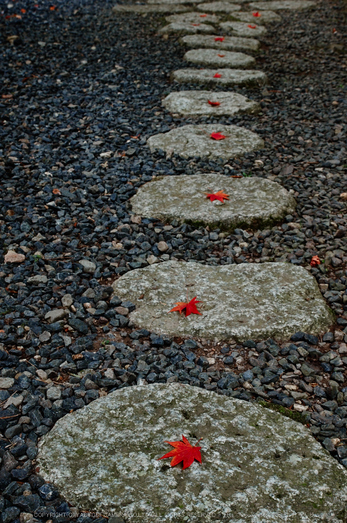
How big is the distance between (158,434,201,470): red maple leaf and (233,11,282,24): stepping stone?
6.75 metres

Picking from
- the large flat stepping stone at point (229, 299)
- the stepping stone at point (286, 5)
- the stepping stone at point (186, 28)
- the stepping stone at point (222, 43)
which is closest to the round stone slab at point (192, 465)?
the large flat stepping stone at point (229, 299)

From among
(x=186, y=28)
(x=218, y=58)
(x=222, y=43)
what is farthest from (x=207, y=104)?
(x=186, y=28)

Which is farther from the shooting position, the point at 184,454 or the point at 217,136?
the point at 217,136

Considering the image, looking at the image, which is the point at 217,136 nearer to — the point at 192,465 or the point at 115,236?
the point at 115,236

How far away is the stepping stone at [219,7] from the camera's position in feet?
23.5

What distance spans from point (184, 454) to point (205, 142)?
270cm

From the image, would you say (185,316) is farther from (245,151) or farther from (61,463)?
(245,151)

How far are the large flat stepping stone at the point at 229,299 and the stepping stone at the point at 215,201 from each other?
439 millimetres

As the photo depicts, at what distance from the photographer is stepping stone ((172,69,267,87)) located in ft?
15.9

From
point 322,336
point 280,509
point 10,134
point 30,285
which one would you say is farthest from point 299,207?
point 10,134

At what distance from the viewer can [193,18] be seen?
675 centimetres

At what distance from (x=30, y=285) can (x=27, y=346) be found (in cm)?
42

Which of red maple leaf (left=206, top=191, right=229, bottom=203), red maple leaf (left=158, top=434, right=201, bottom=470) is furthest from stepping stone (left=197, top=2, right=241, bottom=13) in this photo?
red maple leaf (left=158, top=434, right=201, bottom=470)

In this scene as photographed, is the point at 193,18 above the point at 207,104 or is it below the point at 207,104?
above
